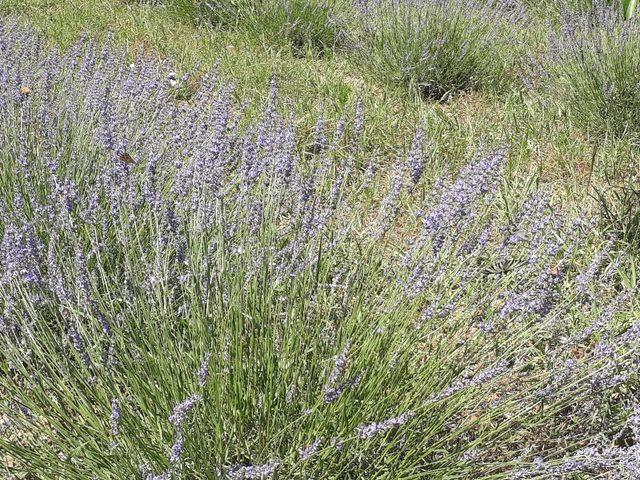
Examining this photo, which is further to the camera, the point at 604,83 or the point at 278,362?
the point at 604,83

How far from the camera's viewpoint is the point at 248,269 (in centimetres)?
196

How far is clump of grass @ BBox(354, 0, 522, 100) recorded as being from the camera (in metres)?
4.76

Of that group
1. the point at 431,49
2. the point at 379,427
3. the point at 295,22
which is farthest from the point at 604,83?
the point at 379,427

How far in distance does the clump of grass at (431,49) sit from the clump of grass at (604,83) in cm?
62

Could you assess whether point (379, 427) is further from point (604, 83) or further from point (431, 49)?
point (431, 49)

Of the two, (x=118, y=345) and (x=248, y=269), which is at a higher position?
(x=248, y=269)

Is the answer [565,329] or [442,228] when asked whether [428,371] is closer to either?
[442,228]

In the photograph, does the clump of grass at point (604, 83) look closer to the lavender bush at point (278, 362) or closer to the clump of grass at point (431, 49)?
the clump of grass at point (431, 49)

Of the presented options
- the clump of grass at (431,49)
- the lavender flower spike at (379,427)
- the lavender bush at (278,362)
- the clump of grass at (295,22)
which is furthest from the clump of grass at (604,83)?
the lavender flower spike at (379,427)

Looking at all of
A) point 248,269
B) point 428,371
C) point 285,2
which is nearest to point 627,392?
point 428,371

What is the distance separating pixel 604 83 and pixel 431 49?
4.01ft

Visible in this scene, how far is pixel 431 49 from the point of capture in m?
4.83

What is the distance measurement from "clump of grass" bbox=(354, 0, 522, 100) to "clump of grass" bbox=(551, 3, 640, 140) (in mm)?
622

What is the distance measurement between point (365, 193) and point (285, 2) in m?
2.60
